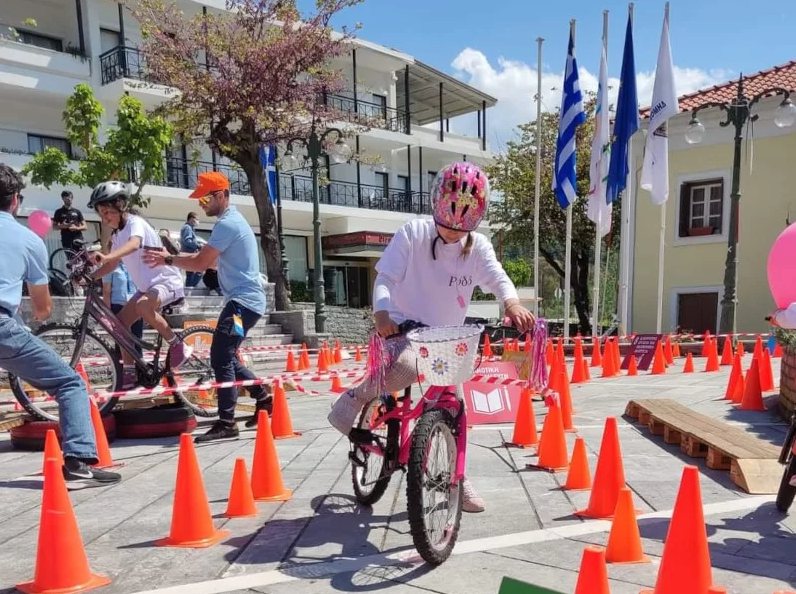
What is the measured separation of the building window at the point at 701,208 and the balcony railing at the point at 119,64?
63.8ft

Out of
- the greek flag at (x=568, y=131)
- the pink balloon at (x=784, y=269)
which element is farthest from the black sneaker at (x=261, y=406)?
the greek flag at (x=568, y=131)

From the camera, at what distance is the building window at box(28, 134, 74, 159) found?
22.6 meters

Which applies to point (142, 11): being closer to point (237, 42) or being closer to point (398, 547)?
point (237, 42)

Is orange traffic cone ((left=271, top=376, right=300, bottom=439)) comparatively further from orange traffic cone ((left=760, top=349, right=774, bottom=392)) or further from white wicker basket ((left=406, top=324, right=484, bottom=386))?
orange traffic cone ((left=760, top=349, right=774, bottom=392))

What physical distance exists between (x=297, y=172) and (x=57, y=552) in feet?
93.3

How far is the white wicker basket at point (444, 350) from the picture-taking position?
2.89 m

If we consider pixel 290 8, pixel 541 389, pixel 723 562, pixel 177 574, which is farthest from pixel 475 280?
pixel 290 8

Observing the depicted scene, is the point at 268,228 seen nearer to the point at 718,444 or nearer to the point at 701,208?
the point at 701,208

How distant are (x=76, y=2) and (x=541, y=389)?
83.2ft

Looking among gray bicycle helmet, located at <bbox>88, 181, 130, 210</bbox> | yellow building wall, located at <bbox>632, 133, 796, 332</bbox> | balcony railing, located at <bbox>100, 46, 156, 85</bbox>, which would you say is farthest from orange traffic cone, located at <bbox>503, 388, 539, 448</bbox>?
balcony railing, located at <bbox>100, 46, 156, 85</bbox>

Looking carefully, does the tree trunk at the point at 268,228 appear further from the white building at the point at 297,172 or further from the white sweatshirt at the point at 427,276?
the white sweatshirt at the point at 427,276

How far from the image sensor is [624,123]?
46.5 feet

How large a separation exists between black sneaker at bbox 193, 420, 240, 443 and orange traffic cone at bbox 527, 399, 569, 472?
273 cm

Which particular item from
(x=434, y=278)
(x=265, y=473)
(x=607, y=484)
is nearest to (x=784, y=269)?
(x=607, y=484)
